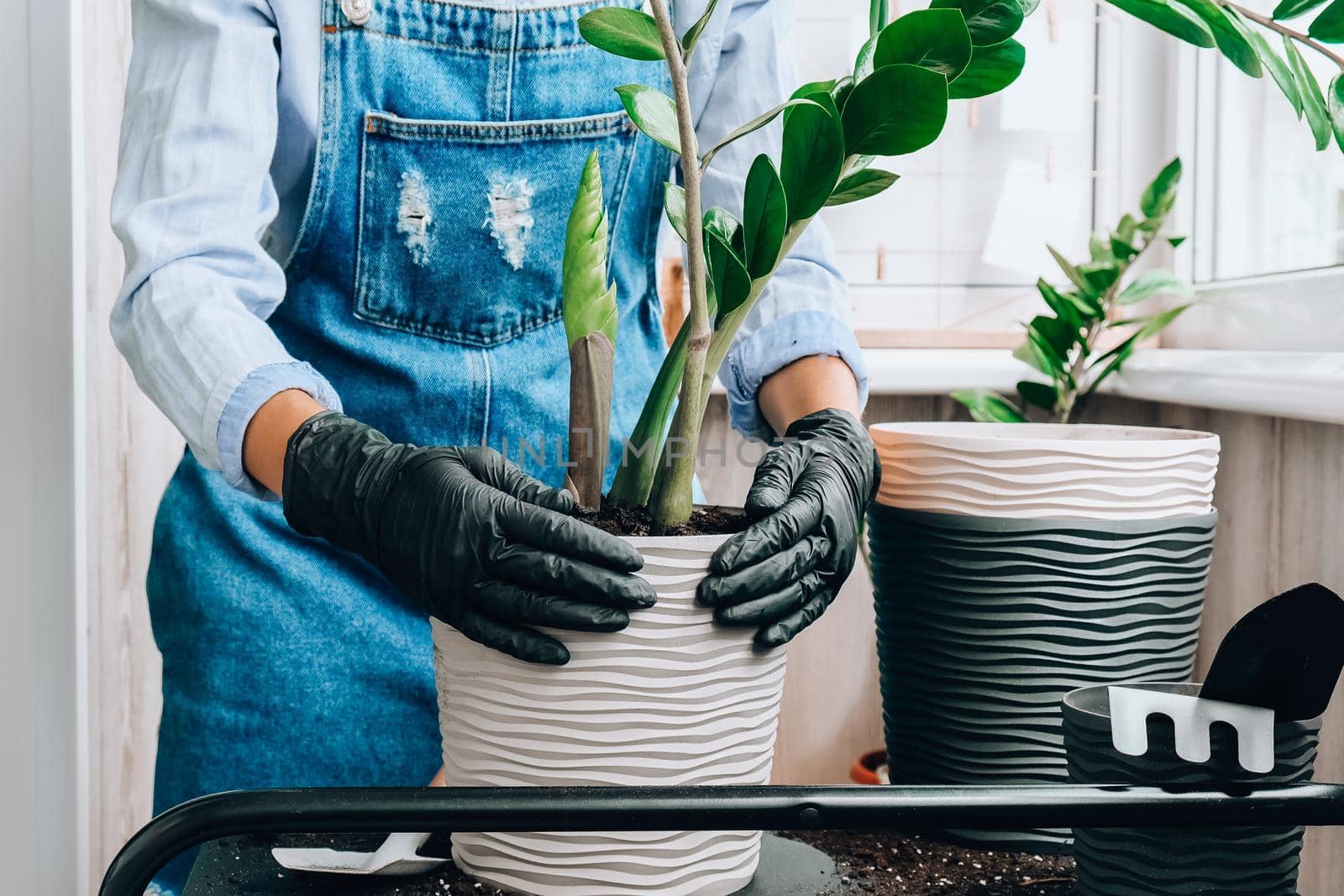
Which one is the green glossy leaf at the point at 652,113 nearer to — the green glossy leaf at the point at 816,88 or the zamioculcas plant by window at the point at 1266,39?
the green glossy leaf at the point at 816,88

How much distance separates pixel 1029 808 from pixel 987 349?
3.93ft

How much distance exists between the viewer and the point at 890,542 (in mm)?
666

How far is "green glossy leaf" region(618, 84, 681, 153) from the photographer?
483 mm

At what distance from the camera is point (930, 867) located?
1.85ft

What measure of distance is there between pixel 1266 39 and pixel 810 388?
0.35 metres

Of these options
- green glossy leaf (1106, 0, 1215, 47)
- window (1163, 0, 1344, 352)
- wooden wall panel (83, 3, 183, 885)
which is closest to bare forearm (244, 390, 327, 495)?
green glossy leaf (1106, 0, 1215, 47)

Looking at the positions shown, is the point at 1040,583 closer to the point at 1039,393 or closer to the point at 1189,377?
the point at 1189,377

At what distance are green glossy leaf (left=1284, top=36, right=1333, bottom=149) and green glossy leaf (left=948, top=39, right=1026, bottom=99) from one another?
14 centimetres

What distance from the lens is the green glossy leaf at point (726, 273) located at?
18.9 inches

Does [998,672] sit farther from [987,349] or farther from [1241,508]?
[987,349]

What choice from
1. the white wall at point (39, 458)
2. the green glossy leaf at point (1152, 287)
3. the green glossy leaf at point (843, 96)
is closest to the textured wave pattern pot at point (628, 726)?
the green glossy leaf at point (843, 96)

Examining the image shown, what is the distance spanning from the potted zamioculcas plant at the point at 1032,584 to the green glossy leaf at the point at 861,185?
0.17 meters

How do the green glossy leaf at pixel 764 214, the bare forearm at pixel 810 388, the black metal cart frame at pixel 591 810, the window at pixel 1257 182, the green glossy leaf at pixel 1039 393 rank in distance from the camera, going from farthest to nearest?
the green glossy leaf at pixel 1039 393 → the window at pixel 1257 182 → the bare forearm at pixel 810 388 → the green glossy leaf at pixel 764 214 → the black metal cart frame at pixel 591 810

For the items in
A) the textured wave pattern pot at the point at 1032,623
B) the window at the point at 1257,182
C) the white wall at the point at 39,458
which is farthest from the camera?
the window at the point at 1257,182
